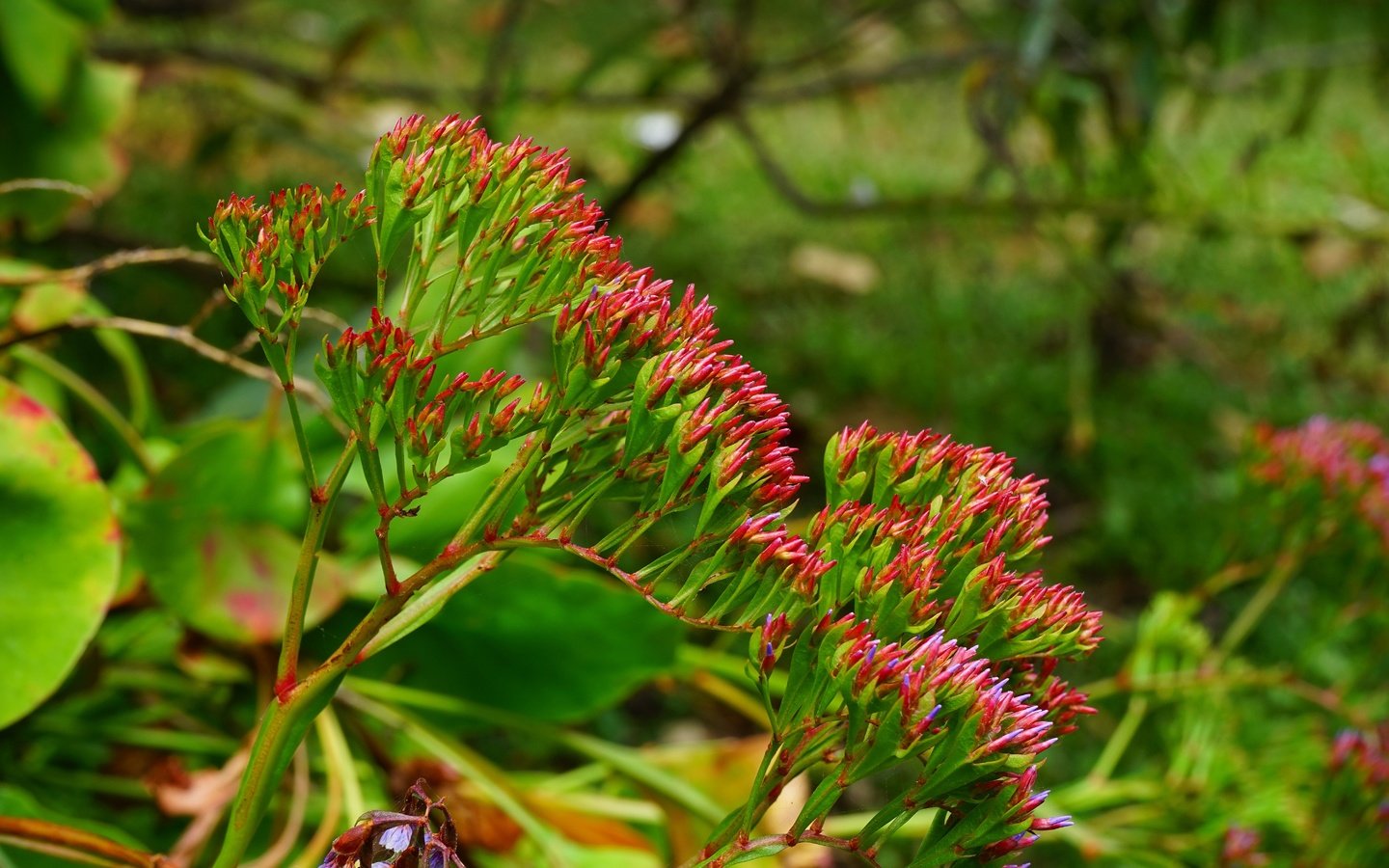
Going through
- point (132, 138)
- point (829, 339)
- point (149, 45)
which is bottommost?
point (829, 339)

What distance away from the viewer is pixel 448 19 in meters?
3.38

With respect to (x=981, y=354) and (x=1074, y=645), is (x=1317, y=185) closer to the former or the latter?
(x=981, y=354)

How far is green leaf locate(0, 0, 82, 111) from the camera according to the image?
1018 millimetres

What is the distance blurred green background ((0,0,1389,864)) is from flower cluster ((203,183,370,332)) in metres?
0.47

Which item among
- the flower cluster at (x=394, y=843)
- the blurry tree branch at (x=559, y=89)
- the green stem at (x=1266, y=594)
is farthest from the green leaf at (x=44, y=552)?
the blurry tree branch at (x=559, y=89)

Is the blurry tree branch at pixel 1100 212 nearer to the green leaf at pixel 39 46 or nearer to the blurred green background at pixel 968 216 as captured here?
the blurred green background at pixel 968 216

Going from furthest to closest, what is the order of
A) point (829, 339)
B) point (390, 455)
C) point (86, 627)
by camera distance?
point (829, 339) → point (390, 455) → point (86, 627)

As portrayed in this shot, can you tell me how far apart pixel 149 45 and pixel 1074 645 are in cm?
175

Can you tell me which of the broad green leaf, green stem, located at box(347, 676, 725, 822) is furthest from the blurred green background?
green stem, located at box(347, 676, 725, 822)

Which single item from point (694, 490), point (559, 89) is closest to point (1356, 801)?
point (694, 490)

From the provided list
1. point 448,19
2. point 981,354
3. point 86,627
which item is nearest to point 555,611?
point 86,627

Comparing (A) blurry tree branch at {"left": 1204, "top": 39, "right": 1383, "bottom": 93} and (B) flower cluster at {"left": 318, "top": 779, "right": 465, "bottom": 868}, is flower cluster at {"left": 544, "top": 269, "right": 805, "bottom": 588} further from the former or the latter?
(A) blurry tree branch at {"left": 1204, "top": 39, "right": 1383, "bottom": 93}

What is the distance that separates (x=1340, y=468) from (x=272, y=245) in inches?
33.8

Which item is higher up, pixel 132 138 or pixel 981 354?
pixel 132 138
